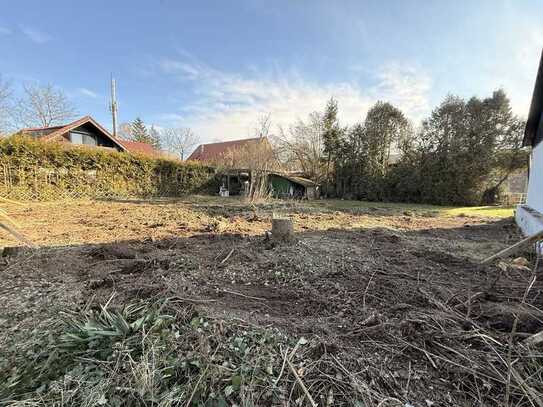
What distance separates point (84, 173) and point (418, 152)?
1875 cm

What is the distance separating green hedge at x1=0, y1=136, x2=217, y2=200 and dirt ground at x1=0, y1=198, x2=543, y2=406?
25.8ft

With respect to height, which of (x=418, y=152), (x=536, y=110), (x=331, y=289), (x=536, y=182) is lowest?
(x=331, y=289)

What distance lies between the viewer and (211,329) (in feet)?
5.98

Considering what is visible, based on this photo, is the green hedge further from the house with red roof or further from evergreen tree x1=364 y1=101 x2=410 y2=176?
evergreen tree x1=364 y1=101 x2=410 y2=176

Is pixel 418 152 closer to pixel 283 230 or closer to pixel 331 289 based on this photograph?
pixel 283 230

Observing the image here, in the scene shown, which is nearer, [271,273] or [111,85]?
[271,273]

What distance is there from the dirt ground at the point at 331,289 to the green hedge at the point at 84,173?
7.86 metres

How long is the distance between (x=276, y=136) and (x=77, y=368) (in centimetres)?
1860

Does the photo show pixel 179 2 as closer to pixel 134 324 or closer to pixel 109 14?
pixel 109 14

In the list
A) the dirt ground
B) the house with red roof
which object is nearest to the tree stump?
the dirt ground

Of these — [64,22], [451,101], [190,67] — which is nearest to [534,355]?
[64,22]

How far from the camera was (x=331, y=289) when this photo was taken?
8.43ft

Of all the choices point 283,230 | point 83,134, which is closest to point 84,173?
point 83,134

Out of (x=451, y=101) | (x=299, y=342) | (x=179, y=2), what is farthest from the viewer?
(x=451, y=101)
